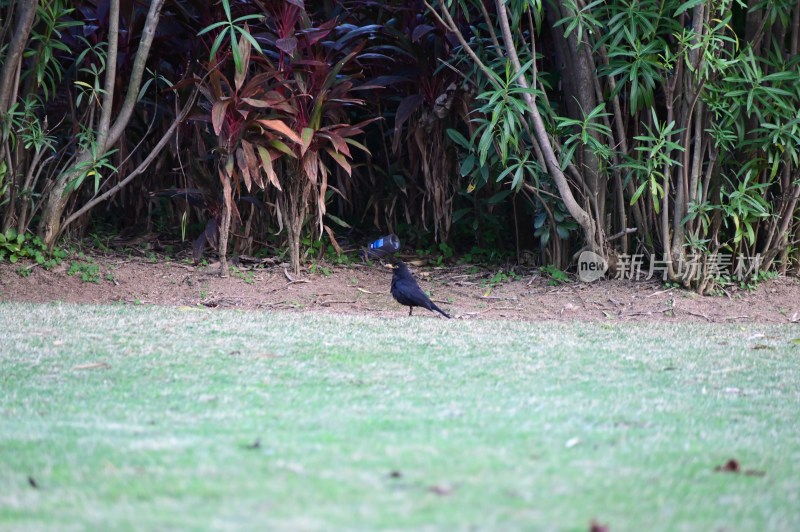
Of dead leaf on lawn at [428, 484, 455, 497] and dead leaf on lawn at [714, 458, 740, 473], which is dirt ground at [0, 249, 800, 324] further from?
dead leaf on lawn at [428, 484, 455, 497]

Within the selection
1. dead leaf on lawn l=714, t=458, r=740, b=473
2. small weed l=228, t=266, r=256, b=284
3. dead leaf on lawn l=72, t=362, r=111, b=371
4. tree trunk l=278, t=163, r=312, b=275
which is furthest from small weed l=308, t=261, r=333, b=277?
dead leaf on lawn l=714, t=458, r=740, b=473

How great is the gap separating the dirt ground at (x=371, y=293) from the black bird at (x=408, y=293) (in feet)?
0.69

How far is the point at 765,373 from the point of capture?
4.25 metres

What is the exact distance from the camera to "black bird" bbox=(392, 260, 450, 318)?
18.8 feet

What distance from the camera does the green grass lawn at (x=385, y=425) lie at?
2.25m

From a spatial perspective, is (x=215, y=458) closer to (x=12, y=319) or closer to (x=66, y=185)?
(x=12, y=319)

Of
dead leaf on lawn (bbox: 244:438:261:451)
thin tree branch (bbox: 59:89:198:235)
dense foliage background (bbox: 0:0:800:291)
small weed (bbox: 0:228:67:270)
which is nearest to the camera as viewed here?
dead leaf on lawn (bbox: 244:438:261:451)

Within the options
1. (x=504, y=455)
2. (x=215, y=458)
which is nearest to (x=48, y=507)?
(x=215, y=458)

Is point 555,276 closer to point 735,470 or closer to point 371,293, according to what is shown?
point 371,293

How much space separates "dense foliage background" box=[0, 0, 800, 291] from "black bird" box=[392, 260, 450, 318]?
1025 millimetres

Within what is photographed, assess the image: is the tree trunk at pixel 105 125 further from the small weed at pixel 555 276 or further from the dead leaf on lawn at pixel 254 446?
the dead leaf on lawn at pixel 254 446

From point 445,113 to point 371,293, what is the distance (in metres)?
1.53

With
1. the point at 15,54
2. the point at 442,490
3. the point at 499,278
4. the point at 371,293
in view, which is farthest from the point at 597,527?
the point at 15,54

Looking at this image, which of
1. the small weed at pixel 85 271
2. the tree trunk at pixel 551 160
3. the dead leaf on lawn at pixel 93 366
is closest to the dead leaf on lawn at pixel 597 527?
the dead leaf on lawn at pixel 93 366
